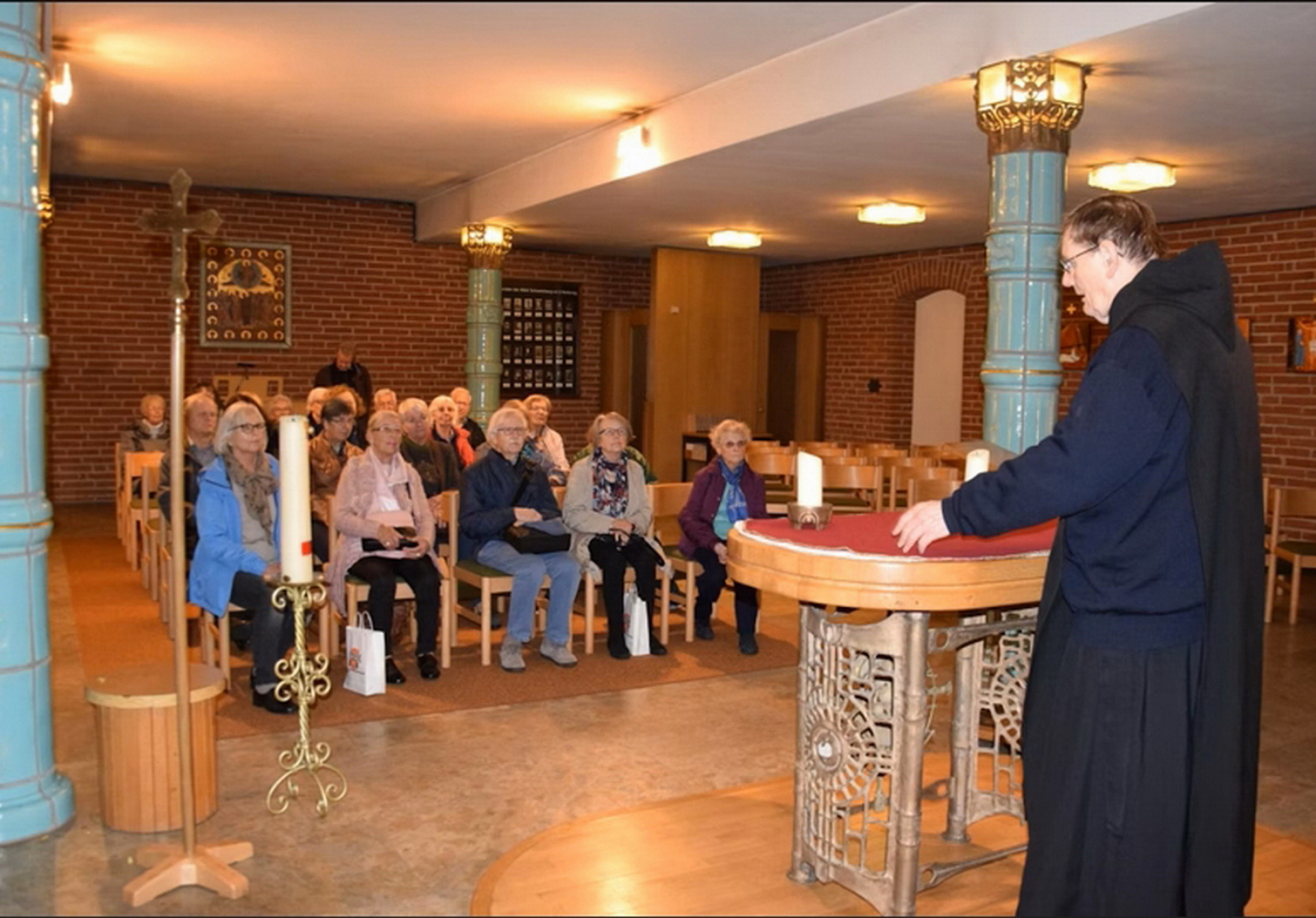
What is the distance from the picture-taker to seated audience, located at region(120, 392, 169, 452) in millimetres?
8914

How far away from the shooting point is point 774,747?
457cm

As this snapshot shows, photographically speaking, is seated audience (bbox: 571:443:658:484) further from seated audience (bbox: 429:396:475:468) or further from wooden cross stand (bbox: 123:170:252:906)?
wooden cross stand (bbox: 123:170:252:906)

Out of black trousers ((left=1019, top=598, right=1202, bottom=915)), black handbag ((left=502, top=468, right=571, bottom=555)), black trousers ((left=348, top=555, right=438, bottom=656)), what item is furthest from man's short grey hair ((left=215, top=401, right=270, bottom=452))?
black trousers ((left=1019, top=598, right=1202, bottom=915))

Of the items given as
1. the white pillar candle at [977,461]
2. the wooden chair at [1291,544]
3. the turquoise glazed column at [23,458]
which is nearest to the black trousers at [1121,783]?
the white pillar candle at [977,461]

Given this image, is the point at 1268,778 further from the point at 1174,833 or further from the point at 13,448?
the point at 13,448

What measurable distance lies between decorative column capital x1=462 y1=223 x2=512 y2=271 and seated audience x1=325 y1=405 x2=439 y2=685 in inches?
204

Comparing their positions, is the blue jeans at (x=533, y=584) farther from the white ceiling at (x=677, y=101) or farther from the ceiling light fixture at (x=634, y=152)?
the ceiling light fixture at (x=634, y=152)

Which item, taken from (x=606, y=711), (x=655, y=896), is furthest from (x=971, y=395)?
(x=655, y=896)

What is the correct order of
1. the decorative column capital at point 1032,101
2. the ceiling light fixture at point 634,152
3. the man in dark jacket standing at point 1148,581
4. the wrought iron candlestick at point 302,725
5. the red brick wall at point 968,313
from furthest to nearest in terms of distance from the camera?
the red brick wall at point 968,313 < the ceiling light fixture at point 634,152 < the decorative column capital at point 1032,101 < the wrought iron candlestick at point 302,725 < the man in dark jacket standing at point 1148,581

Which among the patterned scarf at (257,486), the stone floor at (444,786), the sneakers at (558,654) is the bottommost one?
the stone floor at (444,786)

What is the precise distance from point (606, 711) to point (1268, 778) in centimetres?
245

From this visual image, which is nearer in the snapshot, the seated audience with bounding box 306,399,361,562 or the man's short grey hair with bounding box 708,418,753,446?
the seated audience with bounding box 306,399,361,562

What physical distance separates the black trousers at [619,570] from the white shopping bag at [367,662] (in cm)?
117

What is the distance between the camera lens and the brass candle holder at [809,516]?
10.4 ft
